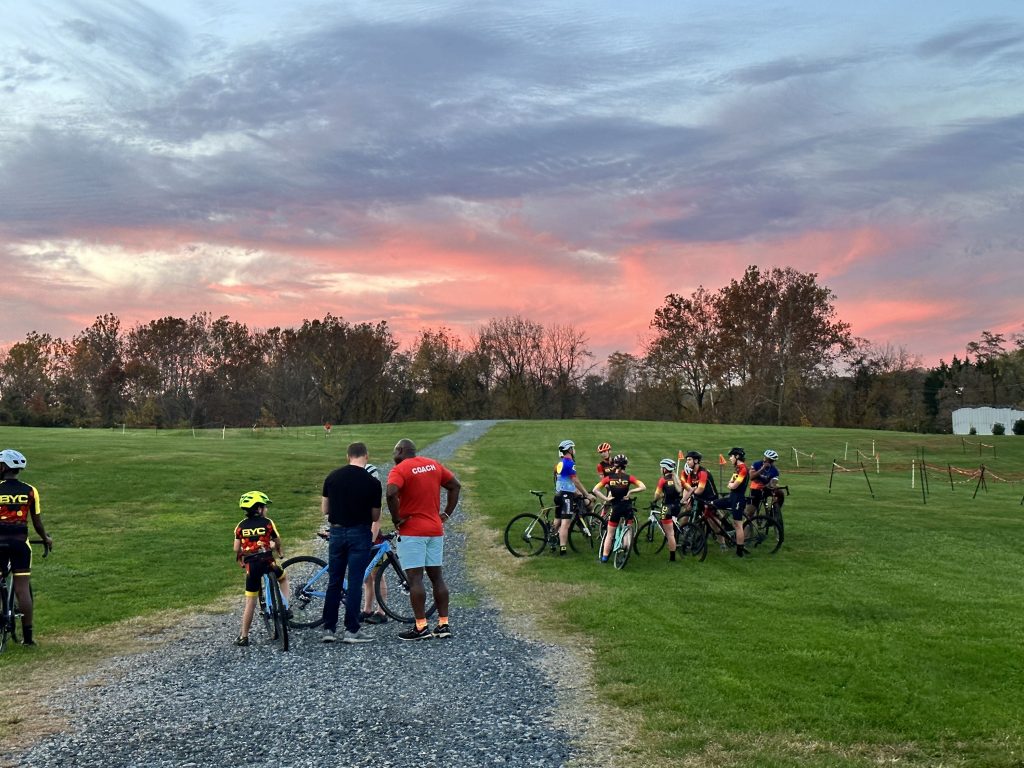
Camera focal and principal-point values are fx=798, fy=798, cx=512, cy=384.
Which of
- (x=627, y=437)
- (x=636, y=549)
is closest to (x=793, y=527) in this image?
(x=636, y=549)

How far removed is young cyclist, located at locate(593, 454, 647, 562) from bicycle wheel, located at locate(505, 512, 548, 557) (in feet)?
6.59

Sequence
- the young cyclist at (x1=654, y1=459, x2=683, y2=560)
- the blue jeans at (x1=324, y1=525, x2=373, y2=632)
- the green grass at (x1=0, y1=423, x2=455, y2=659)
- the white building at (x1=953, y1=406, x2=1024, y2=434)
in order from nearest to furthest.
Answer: the blue jeans at (x1=324, y1=525, x2=373, y2=632) < the green grass at (x1=0, y1=423, x2=455, y2=659) < the young cyclist at (x1=654, y1=459, x2=683, y2=560) < the white building at (x1=953, y1=406, x2=1024, y2=434)

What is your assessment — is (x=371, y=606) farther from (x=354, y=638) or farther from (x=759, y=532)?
(x=759, y=532)

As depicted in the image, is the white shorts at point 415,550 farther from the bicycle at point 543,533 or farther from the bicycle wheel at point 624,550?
the bicycle at point 543,533

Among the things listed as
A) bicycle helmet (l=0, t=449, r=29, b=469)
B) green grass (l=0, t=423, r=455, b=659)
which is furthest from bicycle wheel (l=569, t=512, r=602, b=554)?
bicycle helmet (l=0, t=449, r=29, b=469)

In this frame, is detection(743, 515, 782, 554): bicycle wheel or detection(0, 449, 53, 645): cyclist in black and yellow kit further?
detection(743, 515, 782, 554): bicycle wheel

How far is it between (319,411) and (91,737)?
9770cm

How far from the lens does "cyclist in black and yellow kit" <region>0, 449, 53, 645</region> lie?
9.97 metres

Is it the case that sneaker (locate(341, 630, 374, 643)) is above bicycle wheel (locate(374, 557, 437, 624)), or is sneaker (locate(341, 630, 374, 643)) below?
below

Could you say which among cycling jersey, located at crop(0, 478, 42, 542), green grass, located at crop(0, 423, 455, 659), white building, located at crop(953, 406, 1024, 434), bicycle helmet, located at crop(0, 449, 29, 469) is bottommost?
green grass, located at crop(0, 423, 455, 659)

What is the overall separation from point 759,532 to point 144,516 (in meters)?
17.4

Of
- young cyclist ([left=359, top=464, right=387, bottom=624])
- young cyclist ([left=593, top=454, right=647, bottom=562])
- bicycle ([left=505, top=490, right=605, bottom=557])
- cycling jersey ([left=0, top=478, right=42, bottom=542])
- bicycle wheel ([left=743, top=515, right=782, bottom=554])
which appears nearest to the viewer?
cycling jersey ([left=0, top=478, right=42, bottom=542])

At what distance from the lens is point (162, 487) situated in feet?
94.8

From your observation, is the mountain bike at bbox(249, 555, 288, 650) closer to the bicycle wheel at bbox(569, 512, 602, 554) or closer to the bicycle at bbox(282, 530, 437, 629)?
the bicycle at bbox(282, 530, 437, 629)
